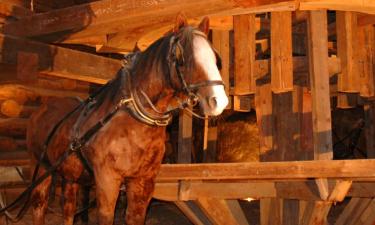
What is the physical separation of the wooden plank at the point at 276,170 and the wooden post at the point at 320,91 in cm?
19

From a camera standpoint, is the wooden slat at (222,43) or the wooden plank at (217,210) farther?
the wooden slat at (222,43)

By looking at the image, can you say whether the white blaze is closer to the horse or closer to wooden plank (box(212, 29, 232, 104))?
the horse

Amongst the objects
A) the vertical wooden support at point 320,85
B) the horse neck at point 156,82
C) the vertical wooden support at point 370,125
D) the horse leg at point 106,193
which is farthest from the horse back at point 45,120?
the vertical wooden support at point 370,125

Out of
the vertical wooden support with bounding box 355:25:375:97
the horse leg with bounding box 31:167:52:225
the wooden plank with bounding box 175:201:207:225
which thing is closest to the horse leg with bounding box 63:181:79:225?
the horse leg with bounding box 31:167:52:225

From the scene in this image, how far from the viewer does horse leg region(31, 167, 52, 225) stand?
4.67 meters

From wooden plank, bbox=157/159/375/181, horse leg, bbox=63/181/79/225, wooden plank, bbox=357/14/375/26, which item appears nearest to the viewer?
wooden plank, bbox=157/159/375/181

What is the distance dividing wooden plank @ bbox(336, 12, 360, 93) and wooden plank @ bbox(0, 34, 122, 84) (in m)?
2.96

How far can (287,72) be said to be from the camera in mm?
4633

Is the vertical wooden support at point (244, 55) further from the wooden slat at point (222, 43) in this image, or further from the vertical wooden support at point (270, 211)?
the vertical wooden support at point (270, 211)

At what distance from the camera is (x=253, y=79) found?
484 cm

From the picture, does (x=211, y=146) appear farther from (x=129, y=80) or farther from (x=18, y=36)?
(x=129, y=80)

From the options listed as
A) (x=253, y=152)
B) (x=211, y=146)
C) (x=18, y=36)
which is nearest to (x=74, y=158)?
(x=18, y=36)

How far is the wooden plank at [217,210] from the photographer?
5117mm

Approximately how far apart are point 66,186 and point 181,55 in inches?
87.4
